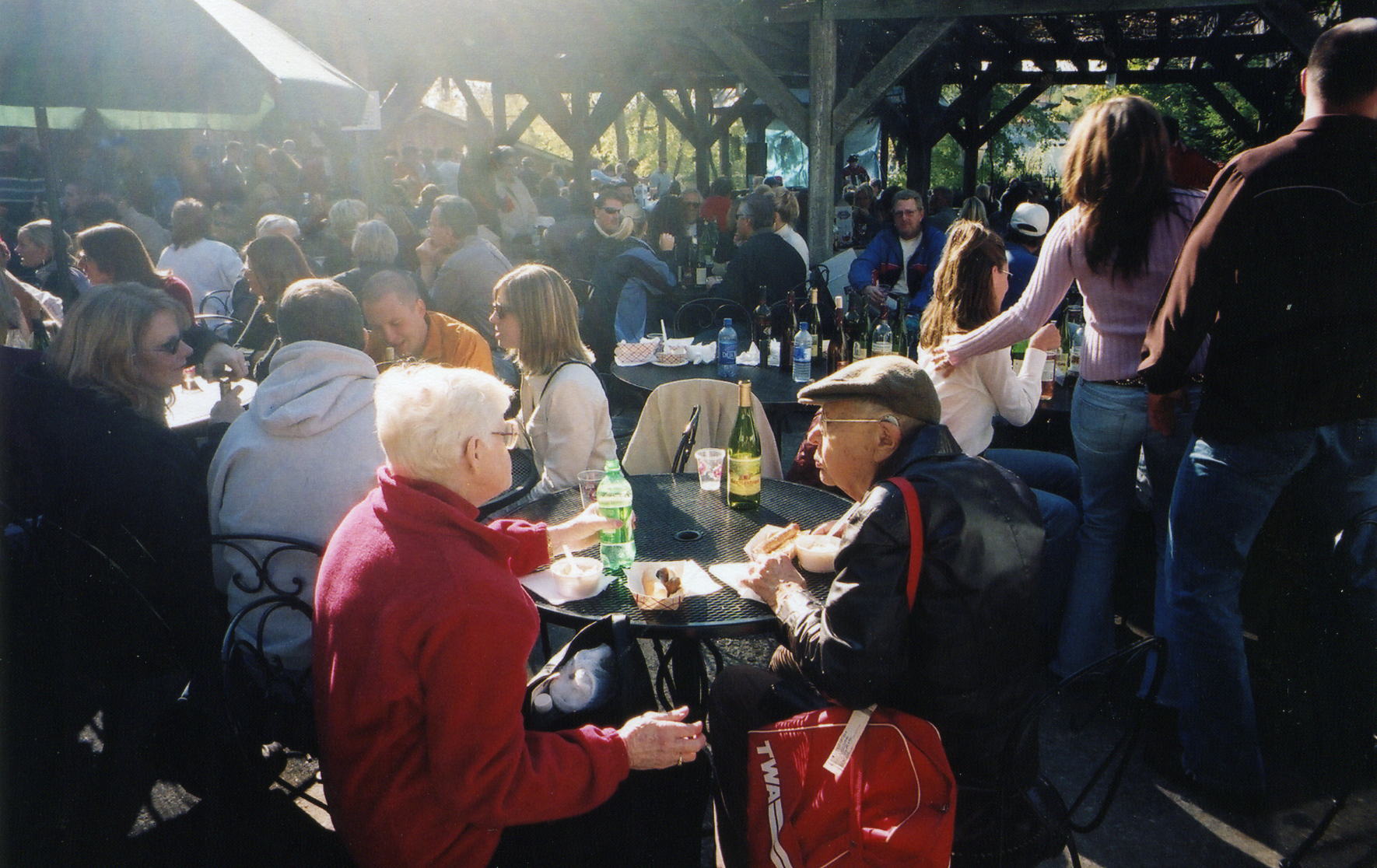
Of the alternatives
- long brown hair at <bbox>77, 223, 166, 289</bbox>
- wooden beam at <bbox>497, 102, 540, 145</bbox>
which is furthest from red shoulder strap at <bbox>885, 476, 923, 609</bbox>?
wooden beam at <bbox>497, 102, 540, 145</bbox>

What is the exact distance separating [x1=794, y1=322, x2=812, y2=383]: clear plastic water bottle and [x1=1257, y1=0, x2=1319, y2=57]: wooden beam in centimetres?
490

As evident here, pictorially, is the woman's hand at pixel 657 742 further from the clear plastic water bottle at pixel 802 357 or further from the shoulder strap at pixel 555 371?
the clear plastic water bottle at pixel 802 357

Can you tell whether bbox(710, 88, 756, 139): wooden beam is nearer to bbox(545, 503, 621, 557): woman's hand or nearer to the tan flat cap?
bbox(545, 503, 621, 557): woman's hand

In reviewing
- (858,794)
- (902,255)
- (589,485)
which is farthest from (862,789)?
(902,255)

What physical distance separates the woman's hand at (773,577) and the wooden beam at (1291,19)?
6.80 m

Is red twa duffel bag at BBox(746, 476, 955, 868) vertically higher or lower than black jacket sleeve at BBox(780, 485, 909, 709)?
lower

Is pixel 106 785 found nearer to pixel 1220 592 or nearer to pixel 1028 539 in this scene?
pixel 1028 539

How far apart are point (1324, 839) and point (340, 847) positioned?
2510 mm

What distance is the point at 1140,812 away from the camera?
98.7 inches

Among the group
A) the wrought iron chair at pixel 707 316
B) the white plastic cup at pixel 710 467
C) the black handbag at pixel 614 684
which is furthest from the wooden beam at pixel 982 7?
the black handbag at pixel 614 684

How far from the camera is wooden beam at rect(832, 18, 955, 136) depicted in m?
7.42

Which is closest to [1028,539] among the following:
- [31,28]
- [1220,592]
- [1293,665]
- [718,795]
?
[718,795]

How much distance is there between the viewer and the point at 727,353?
455 centimetres

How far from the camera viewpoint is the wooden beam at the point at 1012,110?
14.9m
